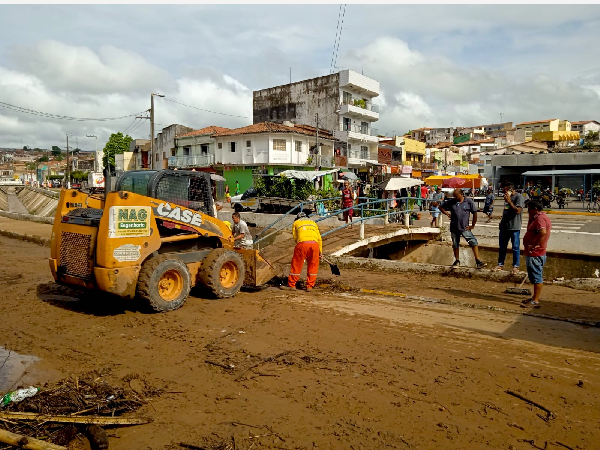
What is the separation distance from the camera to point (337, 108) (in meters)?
46.5

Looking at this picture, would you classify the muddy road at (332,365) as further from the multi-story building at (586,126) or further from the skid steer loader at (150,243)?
the multi-story building at (586,126)

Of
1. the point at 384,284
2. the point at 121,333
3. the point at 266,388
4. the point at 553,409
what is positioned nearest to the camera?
the point at 553,409

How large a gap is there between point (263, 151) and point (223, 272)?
107ft

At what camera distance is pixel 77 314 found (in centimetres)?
722

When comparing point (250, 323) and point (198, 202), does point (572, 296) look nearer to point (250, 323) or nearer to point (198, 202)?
point (250, 323)

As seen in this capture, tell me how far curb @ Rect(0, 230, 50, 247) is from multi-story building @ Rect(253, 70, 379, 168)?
31.2 meters

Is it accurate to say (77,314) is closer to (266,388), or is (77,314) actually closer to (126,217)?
(126,217)

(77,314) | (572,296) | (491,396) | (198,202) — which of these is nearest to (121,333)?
(77,314)

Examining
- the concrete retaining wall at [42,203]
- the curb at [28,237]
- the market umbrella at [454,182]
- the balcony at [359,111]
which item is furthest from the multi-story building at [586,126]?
the curb at [28,237]

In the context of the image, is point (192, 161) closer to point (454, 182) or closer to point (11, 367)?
point (454, 182)

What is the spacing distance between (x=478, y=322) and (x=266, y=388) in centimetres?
369

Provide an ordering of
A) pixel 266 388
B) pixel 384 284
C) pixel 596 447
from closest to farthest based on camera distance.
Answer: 1. pixel 596 447
2. pixel 266 388
3. pixel 384 284

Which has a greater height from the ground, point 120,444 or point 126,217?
point 126,217

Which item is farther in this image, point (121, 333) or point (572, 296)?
point (572, 296)
